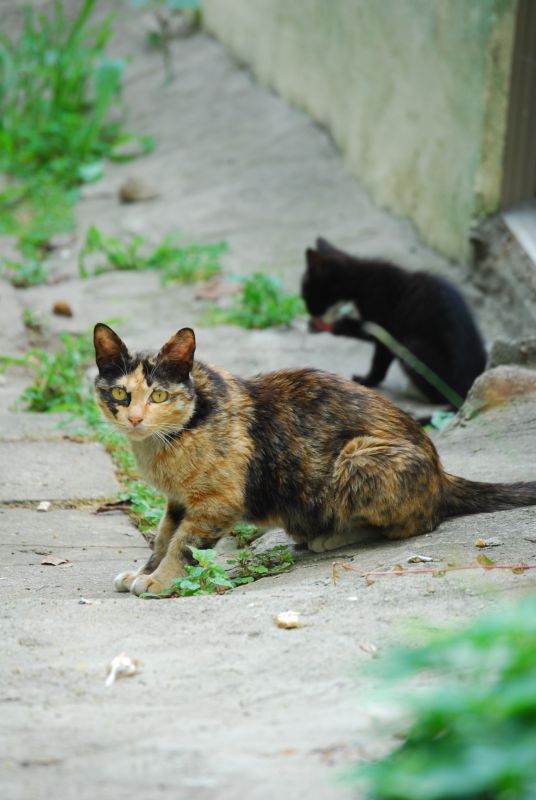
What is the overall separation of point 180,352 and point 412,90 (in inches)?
211

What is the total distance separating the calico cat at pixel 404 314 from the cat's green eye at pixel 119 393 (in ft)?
9.18

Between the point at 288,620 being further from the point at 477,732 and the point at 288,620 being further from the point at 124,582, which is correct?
the point at 477,732

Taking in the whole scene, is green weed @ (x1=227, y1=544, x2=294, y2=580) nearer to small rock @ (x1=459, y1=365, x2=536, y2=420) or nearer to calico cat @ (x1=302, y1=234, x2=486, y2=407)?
small rock @ (x1=459, y1=365, x2=536, y2=420)

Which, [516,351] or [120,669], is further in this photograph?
[516,351]

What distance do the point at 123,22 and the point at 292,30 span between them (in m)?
4.05

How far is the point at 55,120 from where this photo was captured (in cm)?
1275

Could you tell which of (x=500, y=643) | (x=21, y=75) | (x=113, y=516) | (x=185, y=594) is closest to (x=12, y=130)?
(x=21, y=75)

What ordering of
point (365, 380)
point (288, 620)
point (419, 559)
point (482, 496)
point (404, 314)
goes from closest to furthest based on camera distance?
point (288, 620)
point (419, 559)
point (482, 496)
point (404, 314)
point (365, 380)

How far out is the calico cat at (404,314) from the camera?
7117mm

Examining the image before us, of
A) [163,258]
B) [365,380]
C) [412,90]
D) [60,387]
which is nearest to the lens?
[60,387]

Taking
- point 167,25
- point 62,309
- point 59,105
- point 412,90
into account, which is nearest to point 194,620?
point 62,309

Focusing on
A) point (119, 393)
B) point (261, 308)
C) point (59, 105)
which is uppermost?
point (119, 393)

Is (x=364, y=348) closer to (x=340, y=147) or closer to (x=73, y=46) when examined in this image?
(x=340, y=147)

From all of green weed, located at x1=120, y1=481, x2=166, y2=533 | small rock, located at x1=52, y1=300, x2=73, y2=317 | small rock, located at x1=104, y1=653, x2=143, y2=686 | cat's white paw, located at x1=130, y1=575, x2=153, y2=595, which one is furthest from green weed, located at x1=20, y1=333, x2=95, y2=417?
small rock, located at x1=104, y1=653, x2=143, y2=686
